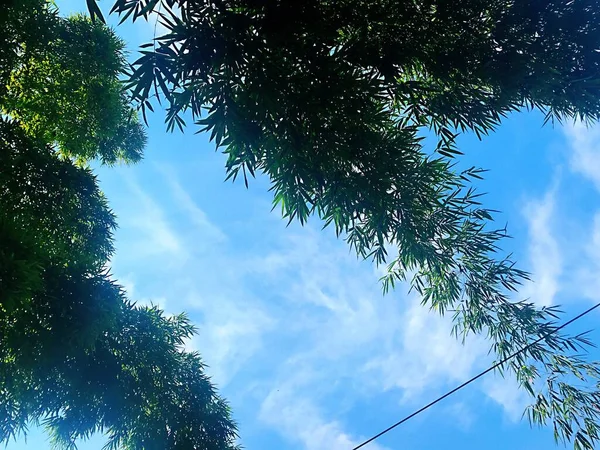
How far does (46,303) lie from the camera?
152 inches

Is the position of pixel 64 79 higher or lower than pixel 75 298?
higher

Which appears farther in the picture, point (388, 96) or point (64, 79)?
point (64, 79)

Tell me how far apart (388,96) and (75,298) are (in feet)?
11.4

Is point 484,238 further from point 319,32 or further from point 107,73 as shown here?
point 107,73

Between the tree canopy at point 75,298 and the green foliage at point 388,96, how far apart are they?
178cm

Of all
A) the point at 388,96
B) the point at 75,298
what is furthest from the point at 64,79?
the point at 388,96

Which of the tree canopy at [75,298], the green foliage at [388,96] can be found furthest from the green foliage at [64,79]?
the green foliage at [388,96]

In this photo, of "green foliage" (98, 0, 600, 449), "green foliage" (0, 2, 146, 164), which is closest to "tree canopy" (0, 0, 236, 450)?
"green foliage" (0, 2, 146, 164)

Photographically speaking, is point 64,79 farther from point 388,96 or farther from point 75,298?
point 388,96

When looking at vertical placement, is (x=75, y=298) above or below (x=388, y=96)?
below

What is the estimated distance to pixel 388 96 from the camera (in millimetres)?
3775

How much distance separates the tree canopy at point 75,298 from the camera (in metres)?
3.86

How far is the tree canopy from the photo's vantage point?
152 inches

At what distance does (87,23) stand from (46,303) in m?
3.34
